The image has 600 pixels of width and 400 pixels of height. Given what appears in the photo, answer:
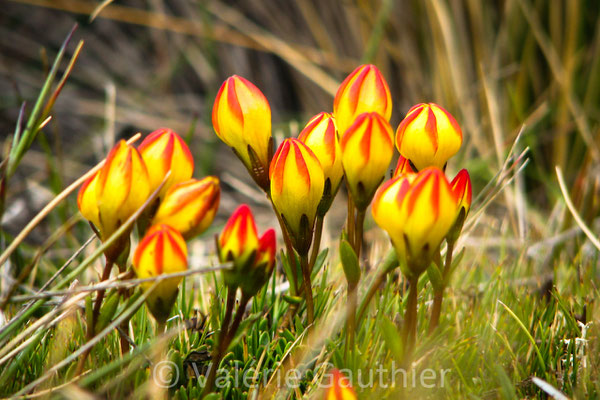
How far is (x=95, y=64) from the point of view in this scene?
11.2ft

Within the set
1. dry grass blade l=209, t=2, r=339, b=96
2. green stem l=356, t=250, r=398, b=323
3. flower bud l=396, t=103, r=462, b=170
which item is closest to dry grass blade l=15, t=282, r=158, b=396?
green stem l=356, t=250, r=398, b=323

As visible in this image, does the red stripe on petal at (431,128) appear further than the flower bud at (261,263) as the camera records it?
Yes

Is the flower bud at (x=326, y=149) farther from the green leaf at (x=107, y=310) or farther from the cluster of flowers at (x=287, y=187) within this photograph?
the green leaf at (x=107, y=310)

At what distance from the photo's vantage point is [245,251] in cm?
81

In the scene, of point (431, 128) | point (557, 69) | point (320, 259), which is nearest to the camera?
point (431, 128)

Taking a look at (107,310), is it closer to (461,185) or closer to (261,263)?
(261,263)

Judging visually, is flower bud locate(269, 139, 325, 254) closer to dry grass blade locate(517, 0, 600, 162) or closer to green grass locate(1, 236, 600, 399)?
green grass locate(1, 236, 600, 399)

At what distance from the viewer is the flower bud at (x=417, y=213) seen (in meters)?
0.78

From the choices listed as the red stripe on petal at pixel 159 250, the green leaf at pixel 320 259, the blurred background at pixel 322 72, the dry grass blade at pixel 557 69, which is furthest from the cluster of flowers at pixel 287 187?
the dry grass blade at pixel 557 69

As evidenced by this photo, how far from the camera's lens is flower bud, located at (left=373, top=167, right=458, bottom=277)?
0.78 m

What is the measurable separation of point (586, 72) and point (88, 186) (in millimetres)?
2319

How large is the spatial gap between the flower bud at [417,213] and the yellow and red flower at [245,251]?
16 cm

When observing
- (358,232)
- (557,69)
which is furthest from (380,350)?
(557,69)

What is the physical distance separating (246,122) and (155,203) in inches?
7.4
